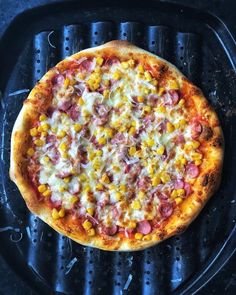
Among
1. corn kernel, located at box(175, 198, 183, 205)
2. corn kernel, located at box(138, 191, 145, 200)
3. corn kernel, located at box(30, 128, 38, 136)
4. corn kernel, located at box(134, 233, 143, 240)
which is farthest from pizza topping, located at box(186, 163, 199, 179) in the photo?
corn kernel, located at box(30, 128, 38, 136)

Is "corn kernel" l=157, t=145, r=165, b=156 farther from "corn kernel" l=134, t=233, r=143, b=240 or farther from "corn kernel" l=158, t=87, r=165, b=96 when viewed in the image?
"corn kernel" l=134, t=233, r=143, b=240

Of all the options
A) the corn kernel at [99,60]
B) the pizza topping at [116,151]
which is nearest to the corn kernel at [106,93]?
the pizza topping at [116,151]

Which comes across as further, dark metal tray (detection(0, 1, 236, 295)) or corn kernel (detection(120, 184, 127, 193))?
dark metal tray (detection(0, 1, 236, 295))

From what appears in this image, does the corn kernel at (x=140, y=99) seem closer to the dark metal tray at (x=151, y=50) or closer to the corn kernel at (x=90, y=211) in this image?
the dark metal tray at (x=151, y=50)

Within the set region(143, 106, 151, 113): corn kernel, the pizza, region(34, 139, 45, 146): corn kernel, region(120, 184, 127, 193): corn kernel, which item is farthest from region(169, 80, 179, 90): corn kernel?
region(34, 139, 45, 146): corn kernel

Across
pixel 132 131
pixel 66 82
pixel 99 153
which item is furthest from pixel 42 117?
pixel 132 131

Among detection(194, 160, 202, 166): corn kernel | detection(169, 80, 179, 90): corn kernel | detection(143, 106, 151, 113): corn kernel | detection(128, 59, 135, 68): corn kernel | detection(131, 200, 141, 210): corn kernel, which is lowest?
detection(131, 200, 141, 210): corn kernel

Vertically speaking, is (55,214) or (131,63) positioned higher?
(131,63)

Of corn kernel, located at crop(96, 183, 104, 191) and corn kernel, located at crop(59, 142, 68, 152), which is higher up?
corn kernel, located at crop(59, 142, 68, 152)

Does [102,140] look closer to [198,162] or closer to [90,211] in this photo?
[90,211]

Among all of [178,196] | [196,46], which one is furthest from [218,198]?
[196,46]
